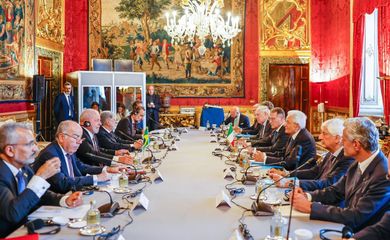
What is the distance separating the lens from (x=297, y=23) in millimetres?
12242

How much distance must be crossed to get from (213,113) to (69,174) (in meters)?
7.68

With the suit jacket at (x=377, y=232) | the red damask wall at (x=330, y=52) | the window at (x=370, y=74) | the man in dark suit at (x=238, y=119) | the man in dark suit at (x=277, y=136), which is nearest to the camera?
the suit jacket at (x=377, y=232)

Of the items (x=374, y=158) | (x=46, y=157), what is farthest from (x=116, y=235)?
(x=374, y=158)

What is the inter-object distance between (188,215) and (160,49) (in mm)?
9945

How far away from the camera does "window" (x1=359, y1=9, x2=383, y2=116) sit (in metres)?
9.30

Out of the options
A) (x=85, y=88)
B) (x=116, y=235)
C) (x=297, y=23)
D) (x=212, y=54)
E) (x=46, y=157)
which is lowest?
(x=116, y=235)

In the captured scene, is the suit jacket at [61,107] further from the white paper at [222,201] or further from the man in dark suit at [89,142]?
the white paper at [222,201]

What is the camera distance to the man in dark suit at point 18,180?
2439 millimetres

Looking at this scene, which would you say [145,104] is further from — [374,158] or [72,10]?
[374,158]

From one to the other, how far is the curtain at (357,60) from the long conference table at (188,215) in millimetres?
6500

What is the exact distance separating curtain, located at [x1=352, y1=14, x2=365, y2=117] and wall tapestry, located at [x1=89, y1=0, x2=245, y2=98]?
3.49 m

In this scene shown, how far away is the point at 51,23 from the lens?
35.3 feet

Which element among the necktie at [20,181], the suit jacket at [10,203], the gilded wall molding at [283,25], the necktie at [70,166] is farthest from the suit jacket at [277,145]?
the gilded wall molding at [283,25]

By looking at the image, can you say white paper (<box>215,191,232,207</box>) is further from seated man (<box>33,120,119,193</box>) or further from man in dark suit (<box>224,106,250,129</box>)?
man in dark suit (<box>224,106,250,129</box>)
